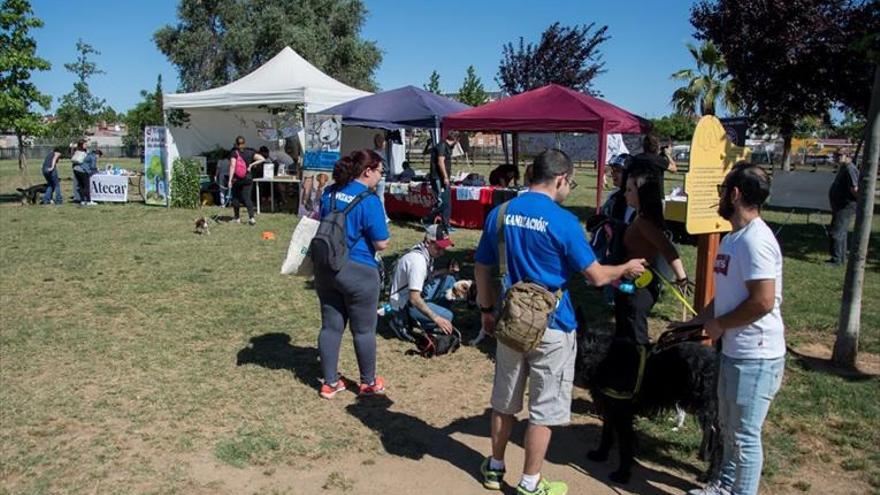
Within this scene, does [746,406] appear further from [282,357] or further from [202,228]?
[202,228]

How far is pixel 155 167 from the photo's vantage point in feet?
53.8

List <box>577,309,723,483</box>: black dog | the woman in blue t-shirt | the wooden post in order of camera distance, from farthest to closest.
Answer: the wooden post → the woman in blue t-shirt → <box>577,309,723,483</box>: black dog

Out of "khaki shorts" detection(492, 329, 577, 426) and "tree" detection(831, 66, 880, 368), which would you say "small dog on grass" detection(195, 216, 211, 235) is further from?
"tree" detection(831, 66, 880, 368)

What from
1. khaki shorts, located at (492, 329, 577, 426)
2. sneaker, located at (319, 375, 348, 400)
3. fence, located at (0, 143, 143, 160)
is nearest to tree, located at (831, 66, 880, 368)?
khaki shorts, located at (492, 329, 577, 426)

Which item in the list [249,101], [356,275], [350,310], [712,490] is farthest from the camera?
[249,101]

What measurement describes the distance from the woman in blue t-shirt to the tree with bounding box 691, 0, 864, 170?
494 inches

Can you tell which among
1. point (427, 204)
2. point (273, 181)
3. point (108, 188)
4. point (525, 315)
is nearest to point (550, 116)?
Answer: point (427, 204)

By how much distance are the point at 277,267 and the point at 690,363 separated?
671 centimetres

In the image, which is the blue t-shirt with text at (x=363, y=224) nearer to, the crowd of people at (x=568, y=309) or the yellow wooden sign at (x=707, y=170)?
the crowd of people at (x=568, y=309)

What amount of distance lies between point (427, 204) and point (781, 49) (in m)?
8.45

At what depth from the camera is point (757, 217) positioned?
2.84 meters

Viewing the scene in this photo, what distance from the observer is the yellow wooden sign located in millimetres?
4254

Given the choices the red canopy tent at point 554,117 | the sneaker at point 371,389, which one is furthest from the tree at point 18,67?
the sneaker at point 371,389

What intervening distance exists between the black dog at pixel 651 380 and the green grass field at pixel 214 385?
0.45 metres
